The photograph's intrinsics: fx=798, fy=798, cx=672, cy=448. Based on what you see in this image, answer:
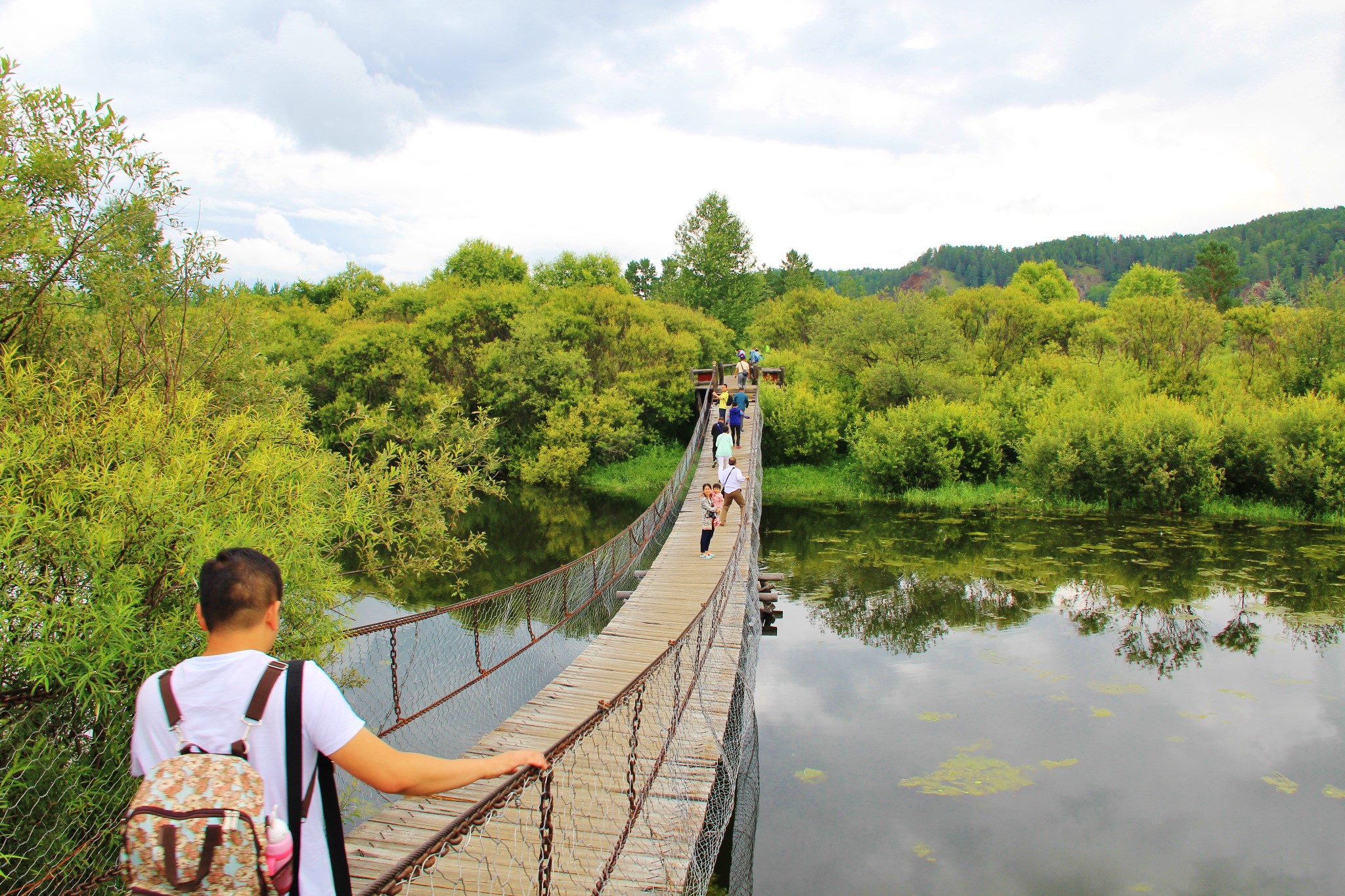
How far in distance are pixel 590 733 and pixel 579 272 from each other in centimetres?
3127

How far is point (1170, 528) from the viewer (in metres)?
15.3

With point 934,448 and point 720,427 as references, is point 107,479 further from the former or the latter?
point 934,448

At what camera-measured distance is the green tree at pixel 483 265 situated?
32.4 metres

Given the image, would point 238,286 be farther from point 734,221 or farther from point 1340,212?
point 1340,212

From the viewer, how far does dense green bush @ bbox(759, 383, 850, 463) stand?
2172 centimetres

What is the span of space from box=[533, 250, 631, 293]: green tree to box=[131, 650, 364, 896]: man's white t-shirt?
3168 centimetres

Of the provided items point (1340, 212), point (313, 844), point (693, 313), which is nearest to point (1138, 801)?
point (313, 844)

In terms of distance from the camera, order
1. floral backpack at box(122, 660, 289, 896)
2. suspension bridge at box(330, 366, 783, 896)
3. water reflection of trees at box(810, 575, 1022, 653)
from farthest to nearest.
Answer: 1. water reflection of trees at box(810, 575, 1022, 653)
2. suspension bridge at box(330, 366, 783, 896)
3. floral backpack at box(122, 660, 289, 896)

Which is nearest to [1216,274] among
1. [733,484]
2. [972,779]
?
[733,484]

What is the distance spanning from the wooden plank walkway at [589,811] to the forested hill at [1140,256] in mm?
68451

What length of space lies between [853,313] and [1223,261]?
33.0 meters

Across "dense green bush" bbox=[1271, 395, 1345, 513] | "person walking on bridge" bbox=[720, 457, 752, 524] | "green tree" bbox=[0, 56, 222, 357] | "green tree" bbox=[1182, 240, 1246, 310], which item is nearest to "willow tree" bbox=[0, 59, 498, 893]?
"green tree" bbox=[0, 56, 222, 357]

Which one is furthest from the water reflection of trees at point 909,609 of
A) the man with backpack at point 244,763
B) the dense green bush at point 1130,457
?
the man with backpack at point 244,763

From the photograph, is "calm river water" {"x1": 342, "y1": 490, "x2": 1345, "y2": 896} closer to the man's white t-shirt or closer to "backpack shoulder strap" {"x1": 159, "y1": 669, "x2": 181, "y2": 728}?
the man's white t-shirt
